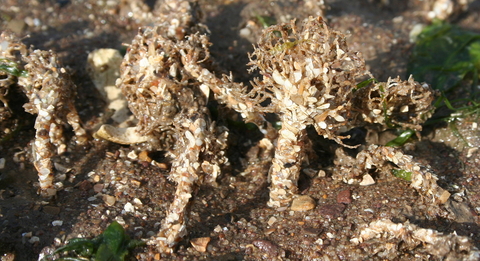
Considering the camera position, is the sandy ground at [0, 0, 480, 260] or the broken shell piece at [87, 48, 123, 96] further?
the broken shell piece at [87, 48, 123, 96]

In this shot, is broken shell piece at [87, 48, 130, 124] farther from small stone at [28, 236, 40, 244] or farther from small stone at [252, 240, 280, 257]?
small stone at [252, 240, 280, 257]

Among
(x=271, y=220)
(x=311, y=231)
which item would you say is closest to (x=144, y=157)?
(x=271, y=220)

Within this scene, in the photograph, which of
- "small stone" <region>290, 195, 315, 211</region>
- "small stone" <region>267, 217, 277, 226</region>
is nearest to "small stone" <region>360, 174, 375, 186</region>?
"small stone" <region>290, 195, 315, 211</region>

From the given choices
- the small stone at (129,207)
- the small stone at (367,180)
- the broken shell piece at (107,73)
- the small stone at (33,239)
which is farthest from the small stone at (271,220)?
the broken shell piece at (107,73)

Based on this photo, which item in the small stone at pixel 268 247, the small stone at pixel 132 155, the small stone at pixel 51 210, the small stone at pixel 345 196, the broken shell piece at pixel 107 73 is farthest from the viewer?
the broken shell piece at pixel 107 73

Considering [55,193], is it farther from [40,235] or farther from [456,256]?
[456,256]

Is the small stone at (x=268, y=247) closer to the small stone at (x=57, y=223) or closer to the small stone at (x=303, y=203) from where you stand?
the small stone at (x=303, y=203)
